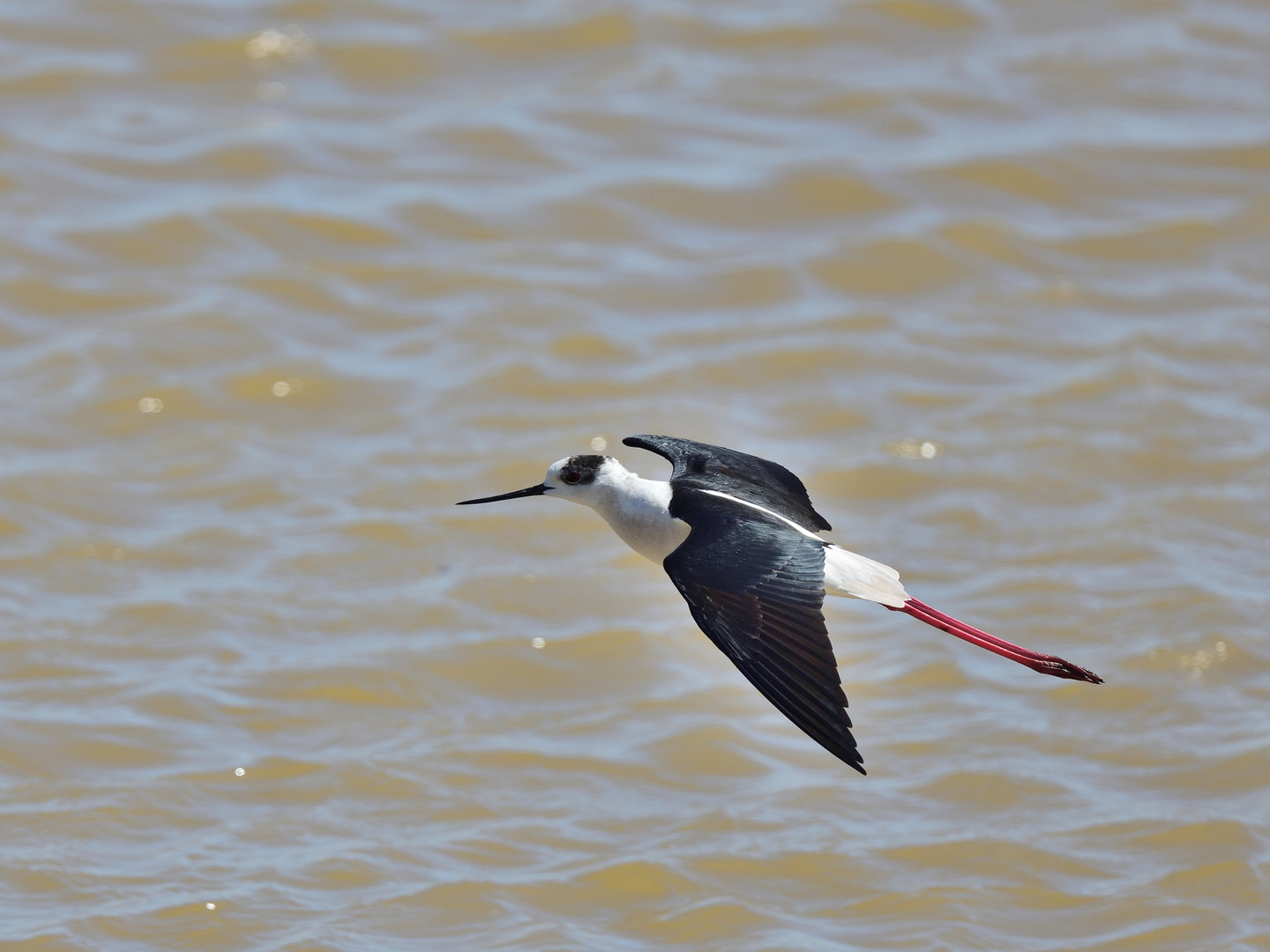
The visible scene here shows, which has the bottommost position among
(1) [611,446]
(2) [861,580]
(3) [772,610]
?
(1) [611,446]

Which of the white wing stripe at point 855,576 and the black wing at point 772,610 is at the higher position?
the black wing at point 772,610

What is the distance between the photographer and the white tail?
226 inches

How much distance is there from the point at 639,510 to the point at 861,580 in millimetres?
689

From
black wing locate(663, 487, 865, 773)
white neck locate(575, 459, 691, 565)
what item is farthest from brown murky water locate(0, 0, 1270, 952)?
black wing locate(663, 487, 865, 773)

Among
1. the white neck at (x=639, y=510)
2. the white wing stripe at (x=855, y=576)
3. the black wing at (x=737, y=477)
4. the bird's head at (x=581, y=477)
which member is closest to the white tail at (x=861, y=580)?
the white wing stripe at (x=855, y=576)

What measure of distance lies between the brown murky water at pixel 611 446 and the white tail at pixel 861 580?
1.20 meters

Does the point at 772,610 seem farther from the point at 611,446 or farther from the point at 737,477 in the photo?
the point at 611,446

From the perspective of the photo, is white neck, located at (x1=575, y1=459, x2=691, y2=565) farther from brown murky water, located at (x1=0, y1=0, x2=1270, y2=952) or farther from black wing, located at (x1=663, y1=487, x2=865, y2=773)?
brown murky water, located at (x1=0, y1=0, x2=1270, y2=952)

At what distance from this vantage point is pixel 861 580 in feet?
19.1

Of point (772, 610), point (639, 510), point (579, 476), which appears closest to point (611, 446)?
point (579, 476)

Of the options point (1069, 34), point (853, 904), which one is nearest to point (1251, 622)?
point (853, 904)

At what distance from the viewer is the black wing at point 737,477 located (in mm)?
6062

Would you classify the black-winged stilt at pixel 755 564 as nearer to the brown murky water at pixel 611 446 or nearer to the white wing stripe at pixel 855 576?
the white wing stripe at pixel 855 576

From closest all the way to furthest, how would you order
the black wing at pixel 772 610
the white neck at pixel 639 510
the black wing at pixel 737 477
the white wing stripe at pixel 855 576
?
the black wing at pixel 772 610 → the white wing stripe at pixel 855 576 → the white neck at pixel 639 510 → the black wing at pixel 737 477
